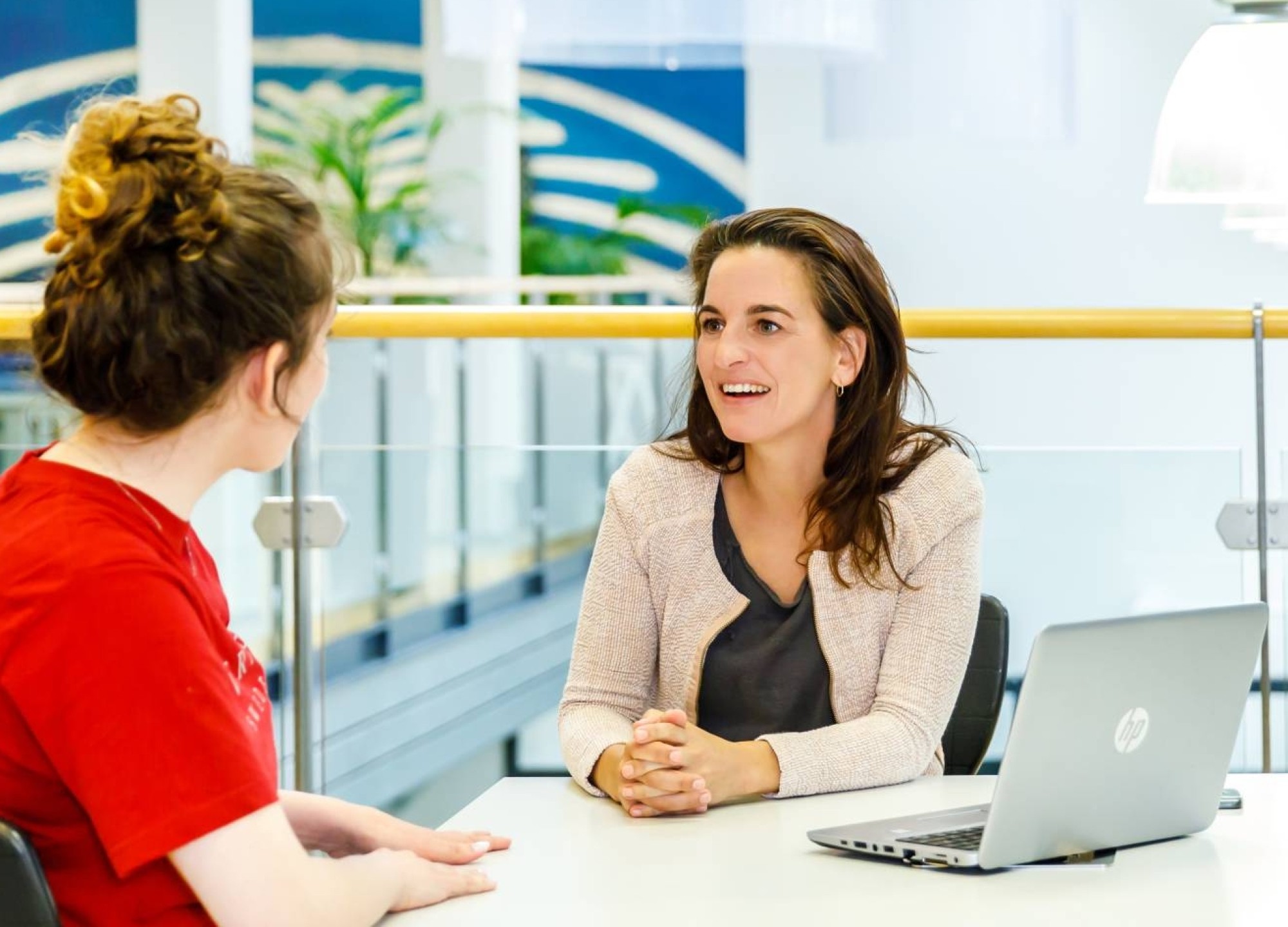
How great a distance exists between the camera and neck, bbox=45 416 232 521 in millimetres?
1129

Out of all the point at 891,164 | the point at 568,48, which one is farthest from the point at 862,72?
the point at 891,164

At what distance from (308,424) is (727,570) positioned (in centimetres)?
114

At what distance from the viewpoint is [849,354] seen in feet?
6.51

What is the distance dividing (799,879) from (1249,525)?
1.84 meters

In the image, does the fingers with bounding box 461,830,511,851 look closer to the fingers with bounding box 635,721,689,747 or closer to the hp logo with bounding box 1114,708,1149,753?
the fingers with bounding box 635,721,689,747

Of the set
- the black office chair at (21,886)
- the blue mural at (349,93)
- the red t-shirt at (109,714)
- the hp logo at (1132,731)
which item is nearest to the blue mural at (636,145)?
the blue mural at (349,93)

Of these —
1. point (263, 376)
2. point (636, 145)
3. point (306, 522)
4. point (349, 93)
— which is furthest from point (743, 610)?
point (636, 145)

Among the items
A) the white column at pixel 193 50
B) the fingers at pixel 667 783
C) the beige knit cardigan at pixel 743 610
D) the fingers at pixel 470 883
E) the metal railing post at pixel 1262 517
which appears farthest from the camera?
the white column at pixel 193 50

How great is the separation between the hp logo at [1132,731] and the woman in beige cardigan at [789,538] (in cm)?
36

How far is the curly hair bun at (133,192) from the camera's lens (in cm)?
106

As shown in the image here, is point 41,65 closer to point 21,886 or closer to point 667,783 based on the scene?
point 667,783

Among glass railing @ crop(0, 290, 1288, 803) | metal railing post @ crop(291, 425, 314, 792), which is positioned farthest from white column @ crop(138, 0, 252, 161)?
metal railing post @ crop(291, 425, 314, 792)

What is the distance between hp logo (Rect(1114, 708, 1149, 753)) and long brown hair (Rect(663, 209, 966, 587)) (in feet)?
1.92

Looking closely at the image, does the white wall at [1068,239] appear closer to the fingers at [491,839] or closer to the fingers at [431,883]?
the fingers at [491,839]
